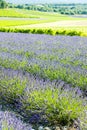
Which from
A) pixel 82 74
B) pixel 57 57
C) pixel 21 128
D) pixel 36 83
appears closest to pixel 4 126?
pixel 21 128

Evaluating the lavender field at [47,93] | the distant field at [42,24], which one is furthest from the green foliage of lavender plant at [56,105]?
the distant field at [42,24]

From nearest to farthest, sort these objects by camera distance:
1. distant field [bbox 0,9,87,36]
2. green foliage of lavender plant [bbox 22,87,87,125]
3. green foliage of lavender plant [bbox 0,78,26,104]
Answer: green foliage of lavender plant [bbox 22,87,87,125]
green foliage of lavender plant [bbox 0,78,26,104]
distant field [bbox 0,9,87,36]

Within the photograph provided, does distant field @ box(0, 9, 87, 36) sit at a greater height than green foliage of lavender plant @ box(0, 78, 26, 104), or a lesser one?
lesser

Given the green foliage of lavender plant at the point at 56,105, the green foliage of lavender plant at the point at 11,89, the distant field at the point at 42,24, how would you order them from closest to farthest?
the green foliage of lavender plant at the point at 56,105 → the green foliage of lavender plant at the point at 11,89 → the distant field at the point at 42,24

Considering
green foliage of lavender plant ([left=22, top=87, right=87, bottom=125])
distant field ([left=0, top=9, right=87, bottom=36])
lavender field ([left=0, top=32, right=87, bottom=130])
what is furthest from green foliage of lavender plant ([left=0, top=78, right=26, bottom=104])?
distant field ([left=0, top=9, right=87, bottom=36])

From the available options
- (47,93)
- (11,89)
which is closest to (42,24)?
(11,89)

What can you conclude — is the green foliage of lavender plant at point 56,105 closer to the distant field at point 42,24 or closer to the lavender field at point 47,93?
the lavender field at point 47,93

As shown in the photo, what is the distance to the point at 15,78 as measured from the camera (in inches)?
220

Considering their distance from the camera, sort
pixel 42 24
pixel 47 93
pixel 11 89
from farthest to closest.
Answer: pixel 42 24
pixel 11 89
pixel 47 93

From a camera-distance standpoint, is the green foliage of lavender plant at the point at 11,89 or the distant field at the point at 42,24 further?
the distant field at the point at 42,24

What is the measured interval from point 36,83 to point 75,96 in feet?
2.44

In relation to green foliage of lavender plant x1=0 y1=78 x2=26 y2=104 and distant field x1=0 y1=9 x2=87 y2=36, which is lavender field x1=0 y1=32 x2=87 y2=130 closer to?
green foliage of lavender plant x1=0 y1=78 x2=26 y2=104

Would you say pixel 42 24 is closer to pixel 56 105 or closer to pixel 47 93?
pixel 47 93

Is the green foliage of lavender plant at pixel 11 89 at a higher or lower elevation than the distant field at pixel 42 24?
higher
